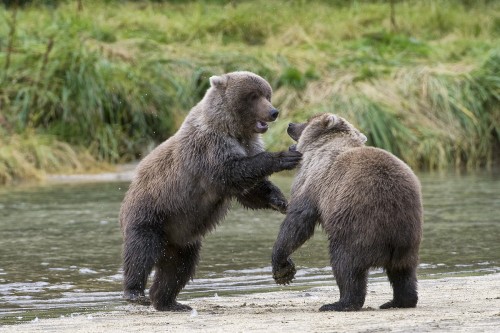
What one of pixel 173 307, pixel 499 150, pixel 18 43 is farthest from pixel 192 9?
pixel 173 307

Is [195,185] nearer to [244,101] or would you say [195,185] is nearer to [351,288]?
[244,101]

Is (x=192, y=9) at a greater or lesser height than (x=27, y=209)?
greater

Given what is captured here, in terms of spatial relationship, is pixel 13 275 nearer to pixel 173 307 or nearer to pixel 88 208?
pixel 173 307

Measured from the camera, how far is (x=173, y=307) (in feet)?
27.1

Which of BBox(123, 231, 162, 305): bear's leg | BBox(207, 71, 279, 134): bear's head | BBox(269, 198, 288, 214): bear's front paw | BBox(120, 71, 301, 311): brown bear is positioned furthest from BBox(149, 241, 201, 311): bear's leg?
BBox(207, 71, 279, 134): bear's head

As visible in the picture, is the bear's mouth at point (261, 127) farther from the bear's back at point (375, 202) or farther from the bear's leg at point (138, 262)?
the bear's leg at point (138, 262)

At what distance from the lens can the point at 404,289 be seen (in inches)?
294

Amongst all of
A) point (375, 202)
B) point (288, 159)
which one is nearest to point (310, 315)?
point (375, 202)

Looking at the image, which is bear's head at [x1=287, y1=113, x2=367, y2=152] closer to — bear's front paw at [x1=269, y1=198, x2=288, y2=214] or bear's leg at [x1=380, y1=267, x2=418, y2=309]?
bear's front paw at [x1=269, y1=198, x2=288, y2=214]

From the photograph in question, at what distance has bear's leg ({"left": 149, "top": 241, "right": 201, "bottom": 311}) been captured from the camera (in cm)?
835

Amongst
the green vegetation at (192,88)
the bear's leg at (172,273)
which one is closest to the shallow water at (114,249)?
the bear's leg at (172,273)

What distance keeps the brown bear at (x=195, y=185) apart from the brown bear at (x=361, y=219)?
44 centimetres

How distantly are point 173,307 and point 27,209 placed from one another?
254 inches

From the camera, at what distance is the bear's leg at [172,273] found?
8.35 m
